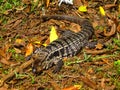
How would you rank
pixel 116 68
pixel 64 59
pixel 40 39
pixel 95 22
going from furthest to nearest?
pixel 95 22 → pixel 40 39 → pixel 64 59 → pixel 116 68

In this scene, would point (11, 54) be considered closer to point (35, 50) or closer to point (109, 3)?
point (35, 50)

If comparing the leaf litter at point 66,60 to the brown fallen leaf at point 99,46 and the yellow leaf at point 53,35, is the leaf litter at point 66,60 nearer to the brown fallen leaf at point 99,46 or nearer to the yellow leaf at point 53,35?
the brown fallen leaf at point 99,46

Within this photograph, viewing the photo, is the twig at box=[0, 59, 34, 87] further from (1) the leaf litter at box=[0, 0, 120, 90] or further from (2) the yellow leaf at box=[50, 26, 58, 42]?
(2) the yellow leaf at box=[50, 26, 58, 42]

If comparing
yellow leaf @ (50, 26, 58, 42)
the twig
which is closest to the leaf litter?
the twig

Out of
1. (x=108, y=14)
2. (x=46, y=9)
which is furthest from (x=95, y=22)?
(x=46, y=9)

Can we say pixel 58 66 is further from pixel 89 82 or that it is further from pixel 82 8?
pixel 82 8

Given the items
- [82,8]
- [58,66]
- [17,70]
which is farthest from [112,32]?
[17,70]

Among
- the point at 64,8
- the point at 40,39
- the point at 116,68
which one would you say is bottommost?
the point at 116,68
